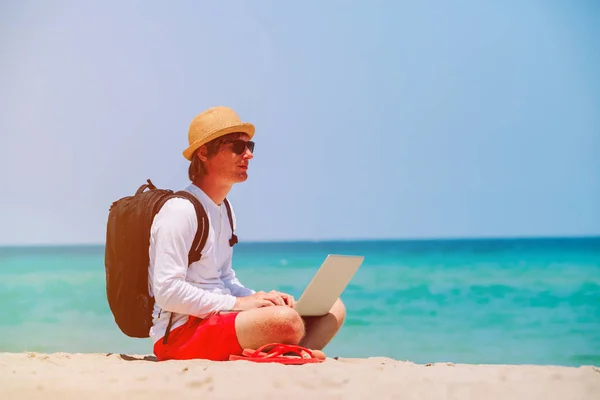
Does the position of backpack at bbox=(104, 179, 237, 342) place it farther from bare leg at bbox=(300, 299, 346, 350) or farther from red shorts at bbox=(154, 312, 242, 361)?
bare leg at bbox=(300, 299, 346, 350)

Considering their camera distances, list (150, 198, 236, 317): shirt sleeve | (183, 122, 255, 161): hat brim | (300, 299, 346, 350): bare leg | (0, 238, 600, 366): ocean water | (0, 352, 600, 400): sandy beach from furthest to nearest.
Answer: (0, 238, 600, 366): ocean water → (300, 299, 346, 350): bare leg → (183, 122, 255, 161): hat brim → (150, 198, 236, 317): shirt sleeve → (0, 352, 600, 400): sandy beach

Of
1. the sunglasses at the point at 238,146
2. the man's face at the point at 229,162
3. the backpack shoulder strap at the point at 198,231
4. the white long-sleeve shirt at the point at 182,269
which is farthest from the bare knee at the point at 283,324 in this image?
the sunglasses at the point at 238,146

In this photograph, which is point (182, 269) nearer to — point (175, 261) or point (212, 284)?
point (175, 261)

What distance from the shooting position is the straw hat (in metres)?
4.05

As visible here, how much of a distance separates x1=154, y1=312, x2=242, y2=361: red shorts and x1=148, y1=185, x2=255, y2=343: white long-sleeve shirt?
4 centimetres

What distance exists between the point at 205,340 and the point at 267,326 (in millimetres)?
322

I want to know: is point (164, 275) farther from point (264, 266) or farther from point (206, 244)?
point (264, 266)

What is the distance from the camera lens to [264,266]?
2527 cm

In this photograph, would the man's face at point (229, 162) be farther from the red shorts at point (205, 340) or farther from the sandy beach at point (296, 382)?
the sandy beach at point (296, 382)

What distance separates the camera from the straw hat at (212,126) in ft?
13.3

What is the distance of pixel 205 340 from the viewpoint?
3.86 m

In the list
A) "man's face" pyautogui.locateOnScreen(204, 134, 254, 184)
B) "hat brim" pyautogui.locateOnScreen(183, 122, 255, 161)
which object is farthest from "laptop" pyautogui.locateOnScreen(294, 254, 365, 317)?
"hat brim" pyautogui.locateOnScreen(183, 122, 255, 161)

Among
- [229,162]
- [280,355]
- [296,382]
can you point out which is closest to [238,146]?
[229,162]

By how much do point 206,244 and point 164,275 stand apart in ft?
0.99
